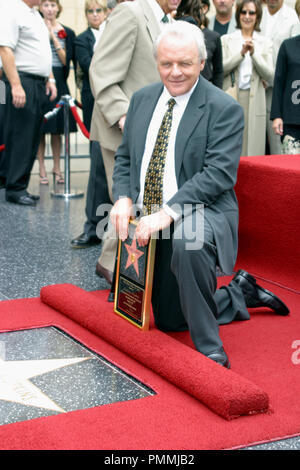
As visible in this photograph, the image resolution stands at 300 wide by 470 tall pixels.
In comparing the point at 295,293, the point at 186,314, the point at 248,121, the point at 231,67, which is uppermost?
the point at 231,67

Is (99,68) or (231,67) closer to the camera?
(99,68)

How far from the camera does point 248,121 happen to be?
5.79 meters

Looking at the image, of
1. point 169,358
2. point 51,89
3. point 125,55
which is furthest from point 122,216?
point 51,89

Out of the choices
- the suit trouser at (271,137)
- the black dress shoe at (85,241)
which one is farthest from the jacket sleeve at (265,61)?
the black dress shoe at (85,241)

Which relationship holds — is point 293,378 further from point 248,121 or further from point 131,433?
point 248,121

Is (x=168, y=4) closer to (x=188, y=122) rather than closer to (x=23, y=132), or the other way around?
(x=188, y=122)

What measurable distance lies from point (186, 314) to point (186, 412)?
1.49 ft

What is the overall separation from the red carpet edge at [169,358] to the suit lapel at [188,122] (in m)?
0.64

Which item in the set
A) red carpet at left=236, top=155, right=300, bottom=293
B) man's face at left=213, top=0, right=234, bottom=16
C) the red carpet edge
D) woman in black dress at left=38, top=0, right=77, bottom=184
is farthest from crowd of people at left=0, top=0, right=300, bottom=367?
woman in black dress at left=38, top=0, right=77, bottom=184

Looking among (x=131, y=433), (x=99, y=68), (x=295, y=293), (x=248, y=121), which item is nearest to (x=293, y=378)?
(x=131, y=433)

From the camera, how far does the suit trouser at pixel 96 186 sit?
4.27 m

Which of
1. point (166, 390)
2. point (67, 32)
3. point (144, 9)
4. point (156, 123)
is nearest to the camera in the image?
point (166, 390)

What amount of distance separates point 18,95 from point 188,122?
3.42 metres

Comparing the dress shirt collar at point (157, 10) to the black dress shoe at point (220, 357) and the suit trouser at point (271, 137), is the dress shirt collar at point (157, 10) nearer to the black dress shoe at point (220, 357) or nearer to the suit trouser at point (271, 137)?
the black dress shoe at point (220, 357)
